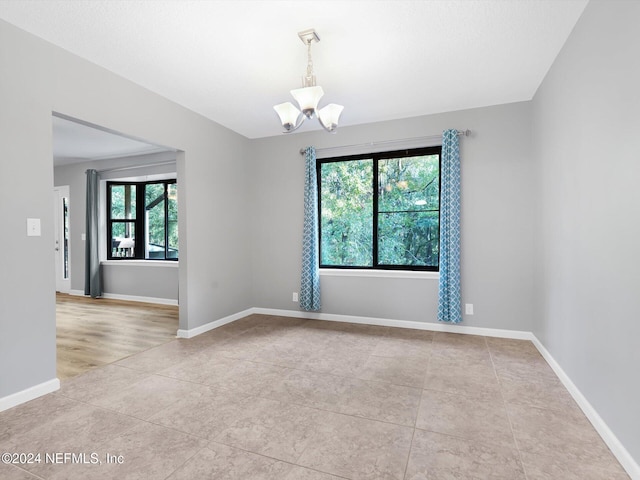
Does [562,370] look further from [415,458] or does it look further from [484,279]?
[415,458]

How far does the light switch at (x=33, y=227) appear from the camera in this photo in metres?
2.34

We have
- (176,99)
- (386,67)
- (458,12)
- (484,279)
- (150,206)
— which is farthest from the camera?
(150,206)

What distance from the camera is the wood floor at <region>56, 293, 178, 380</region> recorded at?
10.4 ft

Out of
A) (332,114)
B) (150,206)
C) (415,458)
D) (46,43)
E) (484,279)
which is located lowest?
(415,458)

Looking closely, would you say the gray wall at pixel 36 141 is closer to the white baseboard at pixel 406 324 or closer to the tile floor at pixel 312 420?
the tile floor at pixel 312 420

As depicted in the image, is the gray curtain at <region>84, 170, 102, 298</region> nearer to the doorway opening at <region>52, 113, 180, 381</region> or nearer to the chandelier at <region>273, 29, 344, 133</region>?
the doorway opening at <region>52, 113, 180, 381</region>

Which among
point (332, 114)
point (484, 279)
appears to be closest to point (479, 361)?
point (484, 279)

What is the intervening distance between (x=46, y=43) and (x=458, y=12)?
294 centimetres

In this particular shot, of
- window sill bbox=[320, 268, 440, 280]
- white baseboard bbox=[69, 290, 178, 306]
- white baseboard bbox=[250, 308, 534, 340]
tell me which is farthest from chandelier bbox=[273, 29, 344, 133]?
white baseboard bbox=[69, 290, 178, 306]

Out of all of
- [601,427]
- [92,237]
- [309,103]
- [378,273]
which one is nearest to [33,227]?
[309,103]

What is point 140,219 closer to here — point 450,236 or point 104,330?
point 104,330

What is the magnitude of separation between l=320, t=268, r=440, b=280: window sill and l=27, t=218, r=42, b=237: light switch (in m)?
3.02

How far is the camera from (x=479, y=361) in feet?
9.97

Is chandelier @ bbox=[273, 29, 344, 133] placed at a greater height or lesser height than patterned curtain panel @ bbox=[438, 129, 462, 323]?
greater
